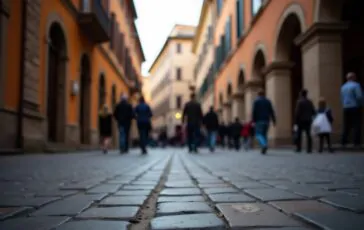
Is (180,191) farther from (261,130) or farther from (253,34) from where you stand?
(253,34)

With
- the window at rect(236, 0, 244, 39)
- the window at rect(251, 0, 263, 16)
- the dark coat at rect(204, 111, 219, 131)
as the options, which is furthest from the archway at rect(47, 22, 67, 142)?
the window at rect(236, 0, 244, 39)

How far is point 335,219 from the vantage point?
1.87 m

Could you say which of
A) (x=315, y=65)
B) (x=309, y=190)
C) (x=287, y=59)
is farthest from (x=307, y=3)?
(x=309, y=190)

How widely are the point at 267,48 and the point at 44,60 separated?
30.7ft

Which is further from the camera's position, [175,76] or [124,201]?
[175,76]

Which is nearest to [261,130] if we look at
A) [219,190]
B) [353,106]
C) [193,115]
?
[193,115]

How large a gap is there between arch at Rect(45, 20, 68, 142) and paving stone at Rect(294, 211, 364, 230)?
1293 cm

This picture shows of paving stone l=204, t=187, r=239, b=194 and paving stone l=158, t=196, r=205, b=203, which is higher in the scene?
paving stone l=158, t=196, r=205, b=203

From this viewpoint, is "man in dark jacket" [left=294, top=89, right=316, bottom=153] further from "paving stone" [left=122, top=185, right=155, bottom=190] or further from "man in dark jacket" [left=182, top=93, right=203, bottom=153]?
"paving stone" [left=122, top=185, right=155, bottom=190]

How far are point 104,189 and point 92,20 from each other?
13768mm

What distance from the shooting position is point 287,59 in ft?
51.6

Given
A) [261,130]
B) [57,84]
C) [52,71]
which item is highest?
[52,71]

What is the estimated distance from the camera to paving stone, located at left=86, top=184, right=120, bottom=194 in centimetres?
325

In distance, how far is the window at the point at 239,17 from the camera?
73.1 feet
